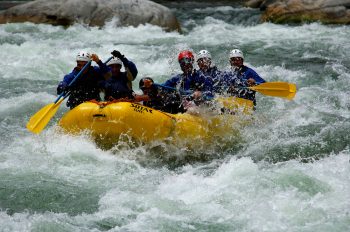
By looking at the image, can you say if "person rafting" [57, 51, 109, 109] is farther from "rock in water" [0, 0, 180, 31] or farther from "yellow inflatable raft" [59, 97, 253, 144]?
"rock in water" [0, 0, 180, 31]

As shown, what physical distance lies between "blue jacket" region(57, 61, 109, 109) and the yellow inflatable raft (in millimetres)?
636

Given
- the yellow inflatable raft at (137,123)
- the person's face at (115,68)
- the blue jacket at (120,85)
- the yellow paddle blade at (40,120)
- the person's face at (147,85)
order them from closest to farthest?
1. the yellow inflatable raft at (137,123)
2. the yellow paddle blade at (40,120)
3. the person's face at (147,85)
4. the blue jacket at (120,85)
5. the person's face at (115,68)

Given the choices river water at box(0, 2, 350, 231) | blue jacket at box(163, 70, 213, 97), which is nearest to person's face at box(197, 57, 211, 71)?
blue jacket at box(163, 70, 213, 97)

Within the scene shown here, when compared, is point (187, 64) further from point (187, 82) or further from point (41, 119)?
point (41, 119)

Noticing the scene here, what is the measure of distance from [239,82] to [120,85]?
5.40ft

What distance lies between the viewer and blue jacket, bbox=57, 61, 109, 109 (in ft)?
25.7

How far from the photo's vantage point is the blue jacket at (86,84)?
785 centimetres

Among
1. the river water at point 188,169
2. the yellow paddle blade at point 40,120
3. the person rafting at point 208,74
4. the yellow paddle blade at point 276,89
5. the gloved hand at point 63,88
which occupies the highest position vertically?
the person rafting at point 208,74

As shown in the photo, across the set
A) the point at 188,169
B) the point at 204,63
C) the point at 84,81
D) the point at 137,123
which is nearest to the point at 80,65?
the point at 84,81

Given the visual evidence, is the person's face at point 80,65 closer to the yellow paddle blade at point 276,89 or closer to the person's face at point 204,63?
the person's face at point 204,63

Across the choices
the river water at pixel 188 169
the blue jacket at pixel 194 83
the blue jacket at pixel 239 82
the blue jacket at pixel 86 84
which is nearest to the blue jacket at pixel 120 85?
the blue jacket at pixel 86 84

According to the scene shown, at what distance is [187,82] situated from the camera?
7820 millimetres

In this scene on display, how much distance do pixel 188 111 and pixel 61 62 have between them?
523 cm

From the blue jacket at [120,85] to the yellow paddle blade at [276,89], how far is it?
5.52 feet
